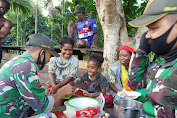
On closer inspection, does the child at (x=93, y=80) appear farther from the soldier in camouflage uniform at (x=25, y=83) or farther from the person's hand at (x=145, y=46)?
the person's hand at (x=145, y=46)

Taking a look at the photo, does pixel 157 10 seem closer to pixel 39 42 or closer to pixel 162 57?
pixel 162 57

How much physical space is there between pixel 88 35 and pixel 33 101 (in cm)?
324

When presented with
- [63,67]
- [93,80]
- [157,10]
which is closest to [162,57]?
[157,10]

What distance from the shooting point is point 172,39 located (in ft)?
3.52

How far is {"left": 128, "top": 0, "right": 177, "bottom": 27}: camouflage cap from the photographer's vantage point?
3.33ft

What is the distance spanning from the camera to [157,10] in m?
A: 1.04

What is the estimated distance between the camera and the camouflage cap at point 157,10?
40.0 inches

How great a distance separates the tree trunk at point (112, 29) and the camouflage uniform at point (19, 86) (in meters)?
1.99

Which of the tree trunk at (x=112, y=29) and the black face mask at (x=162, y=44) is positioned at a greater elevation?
the tree trunk at (x=112, y=29)

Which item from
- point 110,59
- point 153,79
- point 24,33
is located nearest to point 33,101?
point 153,79

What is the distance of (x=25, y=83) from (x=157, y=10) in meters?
1.31

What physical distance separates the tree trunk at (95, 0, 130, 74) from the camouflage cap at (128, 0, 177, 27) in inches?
76.2

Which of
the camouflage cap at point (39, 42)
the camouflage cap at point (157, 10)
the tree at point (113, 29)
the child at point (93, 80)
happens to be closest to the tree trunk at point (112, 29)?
the tree at point (113, 29)

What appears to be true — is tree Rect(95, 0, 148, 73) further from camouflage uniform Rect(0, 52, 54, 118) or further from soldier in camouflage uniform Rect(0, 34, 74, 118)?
camouflage uniform Rect(0, 52, 54, 118)
